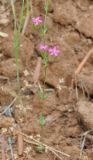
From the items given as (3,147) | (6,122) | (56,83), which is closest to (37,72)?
(56,83)

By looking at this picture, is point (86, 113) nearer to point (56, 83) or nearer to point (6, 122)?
point (56, 83)

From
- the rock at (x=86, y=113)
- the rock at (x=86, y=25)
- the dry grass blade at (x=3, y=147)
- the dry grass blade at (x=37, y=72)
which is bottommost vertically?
the dry grass blade at (x=3, y=147)

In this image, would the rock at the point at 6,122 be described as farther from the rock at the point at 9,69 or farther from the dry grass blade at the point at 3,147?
the rock at the point at 9,69

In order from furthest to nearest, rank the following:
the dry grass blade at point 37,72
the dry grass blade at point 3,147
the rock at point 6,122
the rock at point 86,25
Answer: the rock at point 86,25
the dry grass blade at point 37,72
the rock at point 6,122
the dry grass blade at point 3,147

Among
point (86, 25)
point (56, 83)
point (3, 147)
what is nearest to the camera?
point (3, 147)

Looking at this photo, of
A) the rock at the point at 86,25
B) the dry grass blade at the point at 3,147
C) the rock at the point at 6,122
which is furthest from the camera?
the rock at the point at 86,25

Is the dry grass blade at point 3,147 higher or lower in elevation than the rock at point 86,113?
lower

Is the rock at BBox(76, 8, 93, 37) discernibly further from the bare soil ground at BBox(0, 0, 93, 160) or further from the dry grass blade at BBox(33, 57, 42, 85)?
the dry grass blade at BBox(33, 57, 42, 85)

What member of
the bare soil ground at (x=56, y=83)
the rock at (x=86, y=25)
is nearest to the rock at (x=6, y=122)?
Answer: the bare soil ground at (x=56, y=83)

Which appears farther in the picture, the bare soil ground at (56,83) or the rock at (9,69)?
the rock at (9,69)
